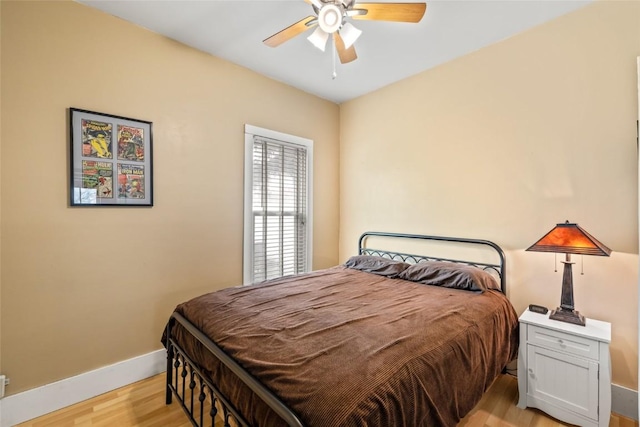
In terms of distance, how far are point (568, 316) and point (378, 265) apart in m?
1.49

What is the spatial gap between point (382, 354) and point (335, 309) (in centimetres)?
60

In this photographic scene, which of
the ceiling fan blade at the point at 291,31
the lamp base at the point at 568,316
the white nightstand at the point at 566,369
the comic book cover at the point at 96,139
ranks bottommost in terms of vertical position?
the white nightstand at the point at 566,369

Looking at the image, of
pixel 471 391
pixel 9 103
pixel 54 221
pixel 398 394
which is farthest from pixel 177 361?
pixel 9 103

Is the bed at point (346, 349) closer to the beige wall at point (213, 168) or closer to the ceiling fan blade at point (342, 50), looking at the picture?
the beige wall at point (213, 168)

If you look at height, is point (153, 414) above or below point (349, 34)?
below

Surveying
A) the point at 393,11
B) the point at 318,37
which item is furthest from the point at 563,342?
the point at 318,37

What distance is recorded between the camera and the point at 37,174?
6.44ft

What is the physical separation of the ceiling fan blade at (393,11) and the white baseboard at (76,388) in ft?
9.87

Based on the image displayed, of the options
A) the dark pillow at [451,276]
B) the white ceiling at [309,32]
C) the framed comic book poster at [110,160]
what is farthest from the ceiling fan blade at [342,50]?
the dark pillow at [451,276]

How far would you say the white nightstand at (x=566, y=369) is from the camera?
→ 1.75m

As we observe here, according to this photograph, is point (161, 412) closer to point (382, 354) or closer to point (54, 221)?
point (54, 221)

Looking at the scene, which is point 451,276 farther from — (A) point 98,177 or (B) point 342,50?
(A) point 98,177

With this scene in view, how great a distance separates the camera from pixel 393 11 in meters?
1.65

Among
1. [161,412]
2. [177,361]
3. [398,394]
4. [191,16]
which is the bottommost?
[161,412]
